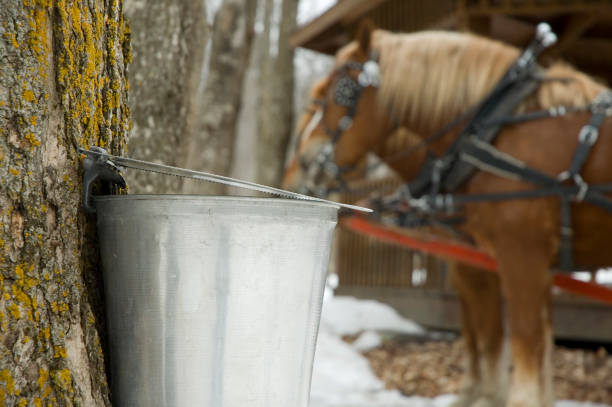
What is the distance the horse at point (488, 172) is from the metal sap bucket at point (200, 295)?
2.31m

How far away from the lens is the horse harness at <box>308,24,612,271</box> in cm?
310

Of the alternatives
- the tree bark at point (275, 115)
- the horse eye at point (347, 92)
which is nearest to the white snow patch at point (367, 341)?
the tree bark at point (275, 115)

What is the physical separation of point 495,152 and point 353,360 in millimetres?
3036

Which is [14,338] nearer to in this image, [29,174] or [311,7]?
[29,174]

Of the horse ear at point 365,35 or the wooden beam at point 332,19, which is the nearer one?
the horse ear at point 365,35

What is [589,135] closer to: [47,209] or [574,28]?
[47,209]

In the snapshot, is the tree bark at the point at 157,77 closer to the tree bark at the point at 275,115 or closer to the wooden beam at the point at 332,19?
the tree bark at the point at 275,115

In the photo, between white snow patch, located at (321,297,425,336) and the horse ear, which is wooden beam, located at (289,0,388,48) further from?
the horse ear

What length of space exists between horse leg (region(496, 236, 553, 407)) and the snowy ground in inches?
46.2

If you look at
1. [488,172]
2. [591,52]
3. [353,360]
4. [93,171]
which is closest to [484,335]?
[488,172]

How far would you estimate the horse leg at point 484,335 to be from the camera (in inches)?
158

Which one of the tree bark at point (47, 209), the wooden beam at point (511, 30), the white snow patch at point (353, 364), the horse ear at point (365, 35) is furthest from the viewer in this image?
the wooden beam at point (511, 30)

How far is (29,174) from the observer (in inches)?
39.6

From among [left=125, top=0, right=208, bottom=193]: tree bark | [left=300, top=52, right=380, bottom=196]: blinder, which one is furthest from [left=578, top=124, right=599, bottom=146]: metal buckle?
[left=125, top=0, right=208, bottom=193]: tree bark
